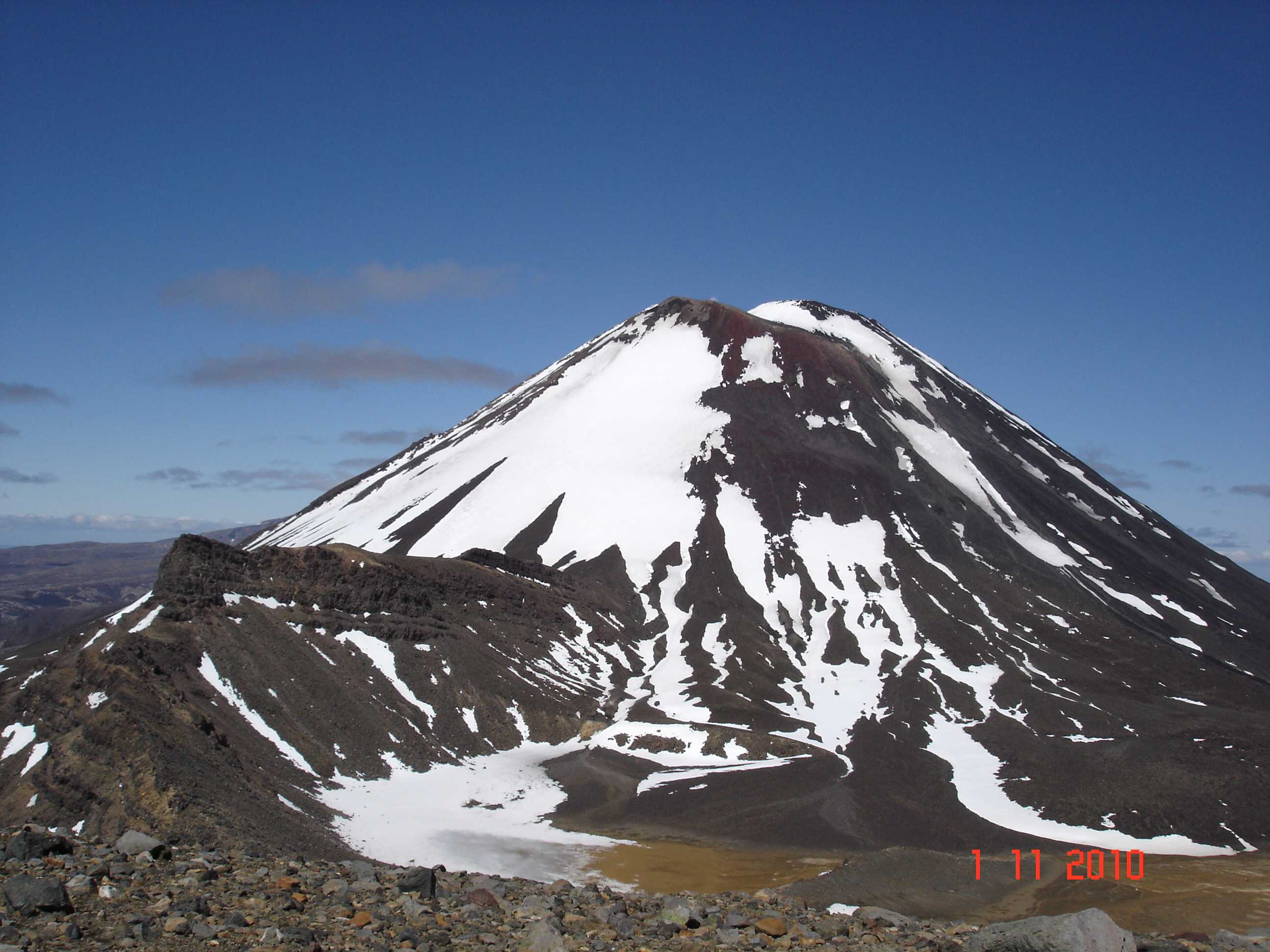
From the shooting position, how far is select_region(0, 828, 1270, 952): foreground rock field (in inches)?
583

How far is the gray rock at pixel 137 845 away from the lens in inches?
723

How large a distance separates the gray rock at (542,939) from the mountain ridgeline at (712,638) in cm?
2084

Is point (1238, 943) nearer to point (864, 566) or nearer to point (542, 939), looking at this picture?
point (542, 939)

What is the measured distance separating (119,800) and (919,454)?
115 m

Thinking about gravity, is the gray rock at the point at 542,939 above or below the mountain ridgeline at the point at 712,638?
below

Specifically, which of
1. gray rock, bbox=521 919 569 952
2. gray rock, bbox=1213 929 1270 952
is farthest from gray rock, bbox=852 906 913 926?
gray rock, bbox=521 919 569 952

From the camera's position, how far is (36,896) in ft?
48.7

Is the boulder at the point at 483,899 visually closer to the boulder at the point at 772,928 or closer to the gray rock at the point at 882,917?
the boulder at the point at 772,928

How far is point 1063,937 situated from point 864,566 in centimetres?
9358
